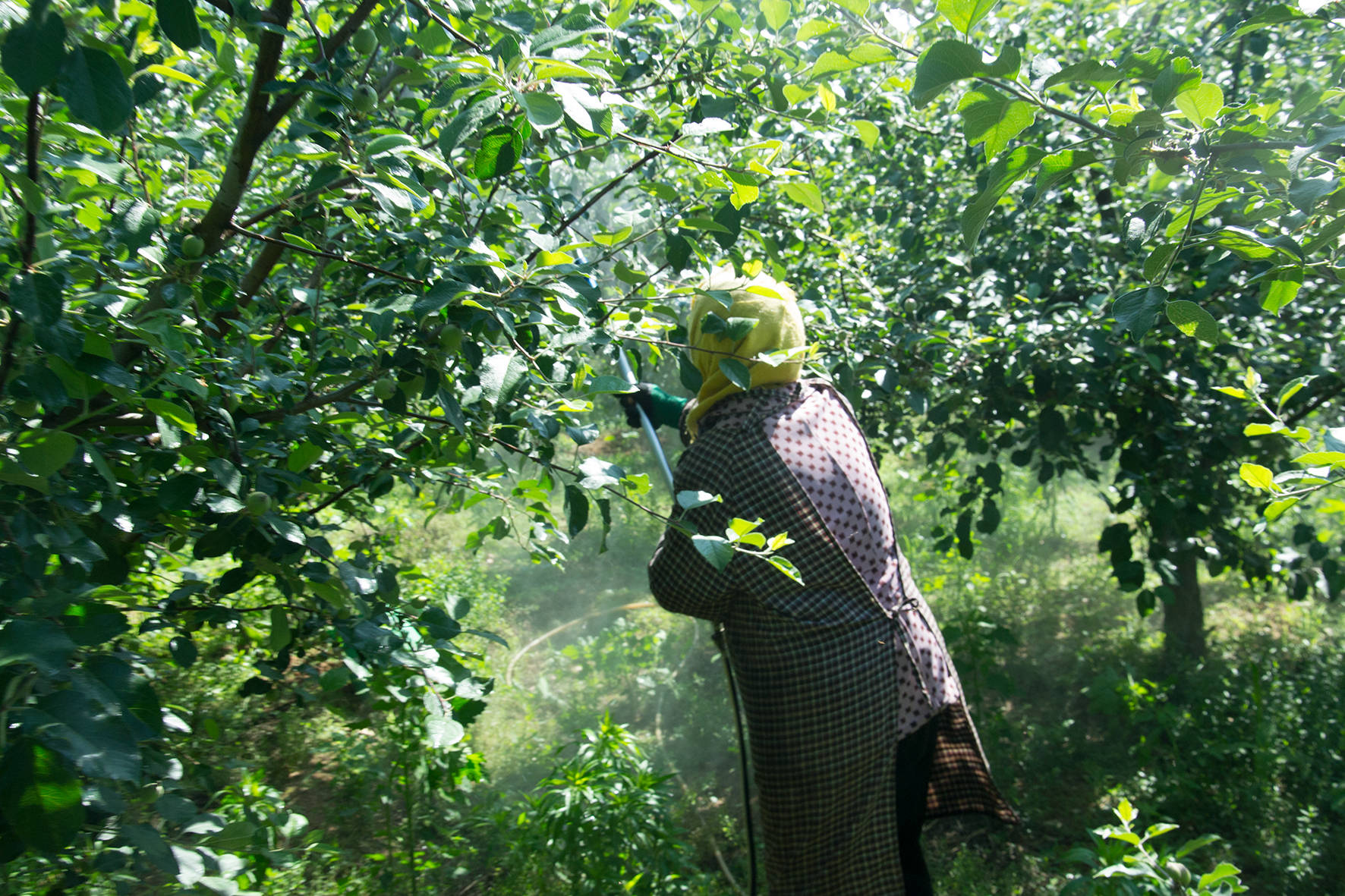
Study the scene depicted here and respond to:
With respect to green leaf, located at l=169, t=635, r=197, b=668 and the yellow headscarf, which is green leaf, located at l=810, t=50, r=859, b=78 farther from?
green leaf, located at l=169, t=635, r=197, b=668

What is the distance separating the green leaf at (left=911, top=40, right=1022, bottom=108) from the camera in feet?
2.85

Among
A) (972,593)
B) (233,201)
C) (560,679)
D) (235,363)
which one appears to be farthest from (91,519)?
(972,593)

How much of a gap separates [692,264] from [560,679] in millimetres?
2551

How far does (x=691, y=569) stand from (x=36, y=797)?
1452 millimetres

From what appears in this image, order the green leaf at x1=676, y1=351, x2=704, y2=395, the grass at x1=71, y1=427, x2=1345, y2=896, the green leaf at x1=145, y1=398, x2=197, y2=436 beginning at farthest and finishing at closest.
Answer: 1. the grass at x1=71, y1=427, x2=1345, y2=896
2. the green leaf at x1=676, y1=351, x2=704, y2=395
3. the green leaf at x1=145, y1=398, x2=197, y2=436

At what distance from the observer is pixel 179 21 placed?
962mm

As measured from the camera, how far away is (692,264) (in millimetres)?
2506

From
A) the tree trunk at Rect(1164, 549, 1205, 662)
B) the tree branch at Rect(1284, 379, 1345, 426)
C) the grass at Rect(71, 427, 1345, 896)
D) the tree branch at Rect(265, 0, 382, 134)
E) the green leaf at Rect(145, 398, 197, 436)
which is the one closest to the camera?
the green leaf at Rect(145, 398, 197, 436)

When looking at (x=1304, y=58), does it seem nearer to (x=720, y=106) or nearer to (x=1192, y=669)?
(x=1192, y=669)

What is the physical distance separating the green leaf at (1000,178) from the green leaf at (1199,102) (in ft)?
0.45

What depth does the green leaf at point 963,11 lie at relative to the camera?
848mm

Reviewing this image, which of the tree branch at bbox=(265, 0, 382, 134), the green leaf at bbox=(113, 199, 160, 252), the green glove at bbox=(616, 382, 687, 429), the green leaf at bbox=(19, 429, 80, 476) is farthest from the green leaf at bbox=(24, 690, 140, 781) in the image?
the green glove at bbox=(616, 382, 687, 429)

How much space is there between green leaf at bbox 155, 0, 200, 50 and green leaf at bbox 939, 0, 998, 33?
2.69 ft

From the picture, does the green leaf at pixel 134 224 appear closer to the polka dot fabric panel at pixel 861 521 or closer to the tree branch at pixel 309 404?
the tree branch at pixel 309 404
